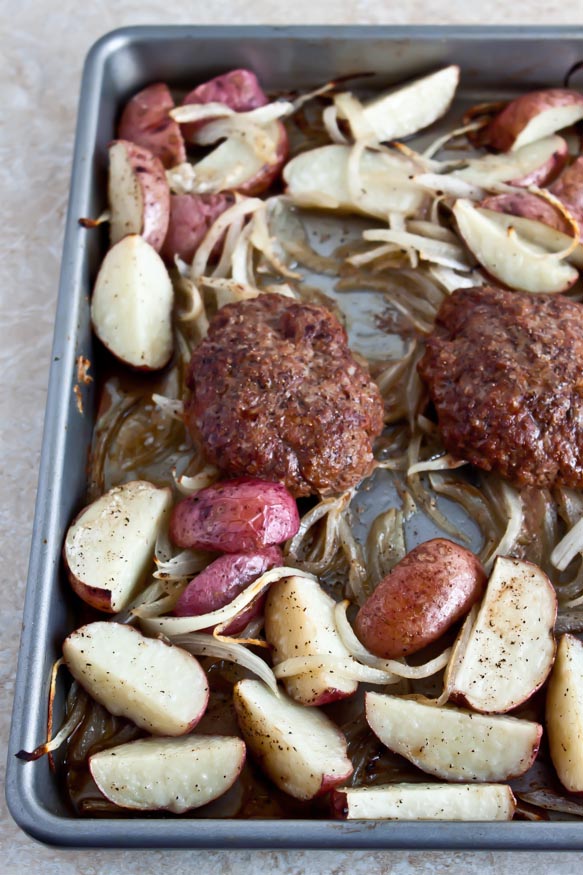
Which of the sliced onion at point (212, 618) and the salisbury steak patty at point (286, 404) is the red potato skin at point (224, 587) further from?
the salisbury steak patty at point (286, 404)

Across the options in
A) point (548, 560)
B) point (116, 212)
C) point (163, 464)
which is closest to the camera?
point (548, 560)

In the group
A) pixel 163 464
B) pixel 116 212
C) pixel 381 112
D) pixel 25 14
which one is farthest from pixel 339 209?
pixel 25 14

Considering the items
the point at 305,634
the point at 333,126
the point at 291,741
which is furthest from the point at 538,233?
the point at 291,741

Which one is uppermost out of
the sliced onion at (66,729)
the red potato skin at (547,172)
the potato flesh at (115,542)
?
the red potato skin at (547,172)

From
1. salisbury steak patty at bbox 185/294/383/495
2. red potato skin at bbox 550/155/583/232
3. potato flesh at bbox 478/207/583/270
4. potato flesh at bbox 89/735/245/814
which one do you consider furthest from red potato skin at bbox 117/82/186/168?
potato flesh at bbox 89/735/245/814

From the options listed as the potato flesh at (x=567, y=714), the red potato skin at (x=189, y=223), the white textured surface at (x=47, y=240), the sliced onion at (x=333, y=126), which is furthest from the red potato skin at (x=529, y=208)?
the potato flesh at (x=567, y=714)

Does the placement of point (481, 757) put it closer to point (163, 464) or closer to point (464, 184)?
point (163, 464)
